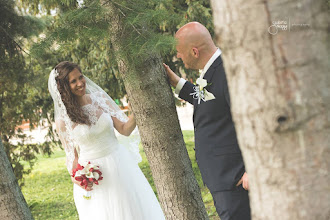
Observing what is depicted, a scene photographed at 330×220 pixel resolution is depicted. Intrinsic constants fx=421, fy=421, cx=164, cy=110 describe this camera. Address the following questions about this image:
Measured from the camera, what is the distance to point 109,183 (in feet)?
14.2

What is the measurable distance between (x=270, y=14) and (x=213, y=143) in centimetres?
176

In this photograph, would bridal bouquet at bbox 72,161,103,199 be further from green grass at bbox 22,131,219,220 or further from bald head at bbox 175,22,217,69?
green grass at bbox 22,131,219,220

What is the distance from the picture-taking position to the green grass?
7.30m

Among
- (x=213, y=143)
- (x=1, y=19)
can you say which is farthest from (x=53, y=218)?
(x=213, y=143)

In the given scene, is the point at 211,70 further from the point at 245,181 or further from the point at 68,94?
the point at 68,94

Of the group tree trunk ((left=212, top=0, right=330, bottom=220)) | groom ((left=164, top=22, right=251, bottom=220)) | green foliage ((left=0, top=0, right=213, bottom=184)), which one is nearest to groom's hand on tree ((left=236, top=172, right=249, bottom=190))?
groom ((left=164, top=22, right=251, bottom=220))

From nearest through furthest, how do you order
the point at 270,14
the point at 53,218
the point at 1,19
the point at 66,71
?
the point at 270,14
the point at 66,71
the point at 1,19
the point at 53,218

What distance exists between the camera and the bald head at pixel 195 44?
279cm

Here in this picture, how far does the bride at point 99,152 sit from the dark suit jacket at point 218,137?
1388mm

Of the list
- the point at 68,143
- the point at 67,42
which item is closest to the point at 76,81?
the point at 68,143

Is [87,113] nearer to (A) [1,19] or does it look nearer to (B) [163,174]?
(B) [163,174]

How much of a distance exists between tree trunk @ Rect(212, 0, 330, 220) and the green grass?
4710 millimetres

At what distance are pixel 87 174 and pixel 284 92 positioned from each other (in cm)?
318

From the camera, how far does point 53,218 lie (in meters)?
7.20
